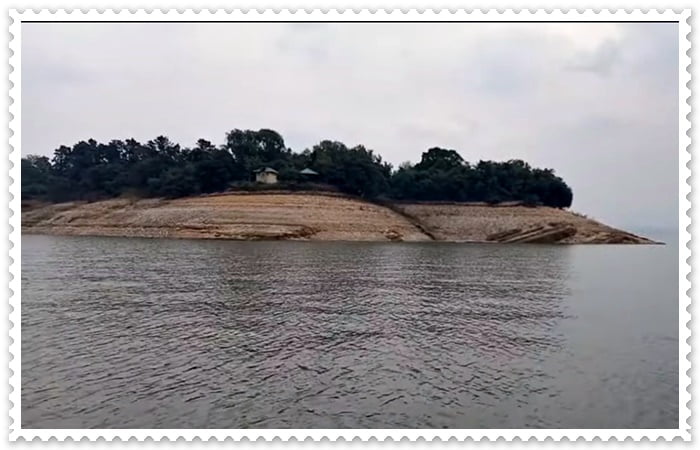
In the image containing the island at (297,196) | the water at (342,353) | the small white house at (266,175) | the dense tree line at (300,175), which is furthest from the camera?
the small white house at (266,175)

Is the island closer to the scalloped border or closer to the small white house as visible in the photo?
the small white house

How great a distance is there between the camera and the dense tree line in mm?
70750

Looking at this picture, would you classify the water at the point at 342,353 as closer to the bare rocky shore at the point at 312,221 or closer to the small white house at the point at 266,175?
the bare rocky shore at the point at 312,221

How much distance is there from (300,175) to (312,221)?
50.3 ft

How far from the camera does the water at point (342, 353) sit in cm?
930

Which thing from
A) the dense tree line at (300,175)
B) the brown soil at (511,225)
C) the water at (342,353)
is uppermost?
the dense tree line at (300,175)

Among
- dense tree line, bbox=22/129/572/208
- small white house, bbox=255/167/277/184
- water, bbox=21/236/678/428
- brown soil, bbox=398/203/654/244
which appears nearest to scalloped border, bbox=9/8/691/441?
water, bbox=21/236/678/428

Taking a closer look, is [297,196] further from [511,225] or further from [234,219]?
[511,225]

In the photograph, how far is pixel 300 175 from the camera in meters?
74.7

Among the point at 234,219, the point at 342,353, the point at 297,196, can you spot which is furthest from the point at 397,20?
the point at 297,196

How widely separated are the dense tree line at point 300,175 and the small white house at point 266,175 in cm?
84

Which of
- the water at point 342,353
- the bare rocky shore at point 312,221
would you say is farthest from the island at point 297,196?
the water at point 342,353

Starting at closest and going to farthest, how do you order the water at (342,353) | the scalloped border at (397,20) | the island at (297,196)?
1. the scalloped border at (397,20)
2. the water at (342,353)
3. the island at (297,196)
